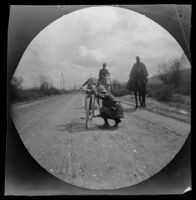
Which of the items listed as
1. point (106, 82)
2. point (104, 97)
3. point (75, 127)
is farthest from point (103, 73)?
point (75, 127)

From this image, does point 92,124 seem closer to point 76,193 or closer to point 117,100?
point 117,100

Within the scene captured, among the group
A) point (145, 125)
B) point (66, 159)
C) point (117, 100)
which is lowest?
point (66, 159)

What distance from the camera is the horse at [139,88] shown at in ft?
14.3

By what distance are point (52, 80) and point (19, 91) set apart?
0.41 m

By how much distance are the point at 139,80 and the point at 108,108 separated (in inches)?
18.0

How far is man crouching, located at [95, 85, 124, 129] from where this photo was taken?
4.37 meters

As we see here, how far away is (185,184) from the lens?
4504 millimetres

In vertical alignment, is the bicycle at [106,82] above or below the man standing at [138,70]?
below

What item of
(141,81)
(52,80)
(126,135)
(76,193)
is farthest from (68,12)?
(76,193)

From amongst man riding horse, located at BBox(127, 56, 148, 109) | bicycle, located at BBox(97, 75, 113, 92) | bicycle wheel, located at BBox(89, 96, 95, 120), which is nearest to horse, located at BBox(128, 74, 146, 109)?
man riding horse, located at BBox(127, 56, 148, 109)

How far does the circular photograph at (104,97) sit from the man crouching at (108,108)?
1cm

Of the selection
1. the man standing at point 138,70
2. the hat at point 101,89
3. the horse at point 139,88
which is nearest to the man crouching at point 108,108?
the hat at point 101,89

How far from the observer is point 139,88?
14.4 feet

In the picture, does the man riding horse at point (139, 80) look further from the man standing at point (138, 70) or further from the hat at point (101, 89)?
the hat at point (101, 89)
